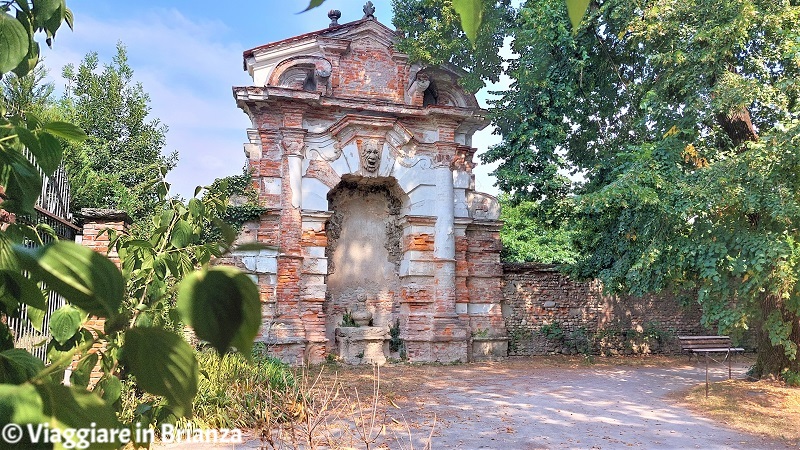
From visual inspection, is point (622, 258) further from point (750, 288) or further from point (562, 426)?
point (562, 426)

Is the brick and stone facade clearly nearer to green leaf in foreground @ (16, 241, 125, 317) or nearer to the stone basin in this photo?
the stone basin

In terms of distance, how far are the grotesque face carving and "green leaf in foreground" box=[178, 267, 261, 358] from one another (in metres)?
10.8

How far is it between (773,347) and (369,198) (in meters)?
7.55

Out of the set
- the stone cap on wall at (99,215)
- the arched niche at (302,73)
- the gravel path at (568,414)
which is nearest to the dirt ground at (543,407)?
the gravel path at (568,414)

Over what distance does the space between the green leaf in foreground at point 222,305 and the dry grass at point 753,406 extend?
633 cm

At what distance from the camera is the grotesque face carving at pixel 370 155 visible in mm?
11016

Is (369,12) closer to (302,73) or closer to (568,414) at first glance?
(302,73)

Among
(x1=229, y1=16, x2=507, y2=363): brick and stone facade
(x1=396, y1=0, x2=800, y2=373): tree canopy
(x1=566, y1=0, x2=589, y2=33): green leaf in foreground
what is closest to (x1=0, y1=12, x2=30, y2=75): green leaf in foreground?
(x1=566, y1=0, x2=589, y2=33): green leaf in foreground

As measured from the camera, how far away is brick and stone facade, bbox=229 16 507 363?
10.5 m

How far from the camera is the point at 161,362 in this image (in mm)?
315

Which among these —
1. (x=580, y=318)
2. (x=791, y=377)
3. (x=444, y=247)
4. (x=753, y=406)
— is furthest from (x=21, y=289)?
(x=580, y=318)

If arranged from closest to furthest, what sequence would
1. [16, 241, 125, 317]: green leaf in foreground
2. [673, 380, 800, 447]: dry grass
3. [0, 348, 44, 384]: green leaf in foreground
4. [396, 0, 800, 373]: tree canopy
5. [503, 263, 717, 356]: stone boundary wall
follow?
[16, 241, 125, 317]: green leaf in foreground
[0, 348, 44, 384]: green leaf in foreground
[673, 380, 800, 447]: dry grass
[396, 0, 800, 373]: tree canopy
[503, 263, 717, 356]: stone boundary wall

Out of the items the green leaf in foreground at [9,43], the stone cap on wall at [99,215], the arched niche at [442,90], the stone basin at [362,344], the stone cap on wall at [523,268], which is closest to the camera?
the green leaf in foreground at [9,43]

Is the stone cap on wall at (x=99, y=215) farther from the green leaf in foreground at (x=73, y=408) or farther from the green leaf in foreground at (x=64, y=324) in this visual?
the green leaf in foreground at (x=73, y=408)
